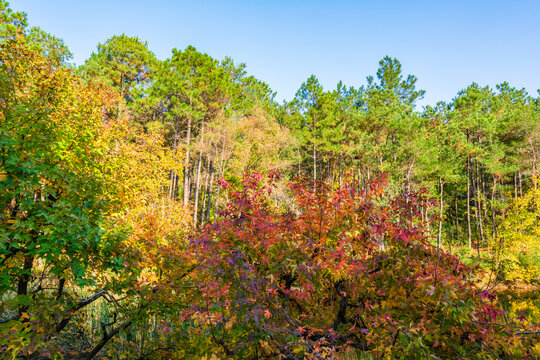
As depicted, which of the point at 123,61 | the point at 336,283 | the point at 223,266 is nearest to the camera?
the point at 223,266

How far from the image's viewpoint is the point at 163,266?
12.9ft

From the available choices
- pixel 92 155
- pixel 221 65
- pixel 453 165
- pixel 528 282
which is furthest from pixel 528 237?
pixel 221 65

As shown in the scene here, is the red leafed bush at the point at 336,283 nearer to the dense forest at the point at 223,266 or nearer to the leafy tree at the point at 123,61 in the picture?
the dense forest at the point at 223,266

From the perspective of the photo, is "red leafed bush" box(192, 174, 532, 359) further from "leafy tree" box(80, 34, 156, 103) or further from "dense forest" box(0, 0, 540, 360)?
"leafy tree" box(80, 34, 156, 103)

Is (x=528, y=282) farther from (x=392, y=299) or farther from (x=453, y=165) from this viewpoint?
(x=392, y=299)

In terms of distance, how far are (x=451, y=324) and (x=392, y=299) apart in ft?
2.00

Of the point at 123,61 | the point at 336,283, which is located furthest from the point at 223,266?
the point at 123,61

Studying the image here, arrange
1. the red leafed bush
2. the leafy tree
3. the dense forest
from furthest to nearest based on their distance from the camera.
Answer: the leafy tree < the dense forest < the red leafed bush

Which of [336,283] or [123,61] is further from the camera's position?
[123,61]

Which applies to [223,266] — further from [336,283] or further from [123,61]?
[123,61]

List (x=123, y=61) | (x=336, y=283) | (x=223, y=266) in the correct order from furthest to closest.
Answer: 1. (x=123, y=61)
2. (x=336, y=283)
3. (x=223, y=266)

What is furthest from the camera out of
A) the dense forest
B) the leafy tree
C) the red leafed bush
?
the leafy tree

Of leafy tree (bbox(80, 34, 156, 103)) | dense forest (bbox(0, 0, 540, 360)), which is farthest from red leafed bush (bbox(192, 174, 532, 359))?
leafy tree (bbox(80, 34, 156, 103))

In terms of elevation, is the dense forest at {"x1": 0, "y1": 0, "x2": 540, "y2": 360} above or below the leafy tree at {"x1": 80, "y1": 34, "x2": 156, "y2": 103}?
below
